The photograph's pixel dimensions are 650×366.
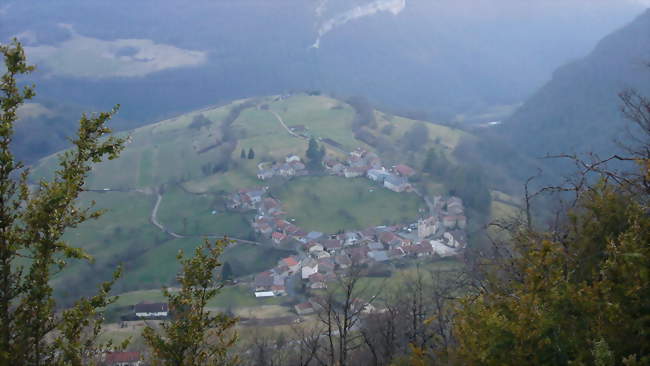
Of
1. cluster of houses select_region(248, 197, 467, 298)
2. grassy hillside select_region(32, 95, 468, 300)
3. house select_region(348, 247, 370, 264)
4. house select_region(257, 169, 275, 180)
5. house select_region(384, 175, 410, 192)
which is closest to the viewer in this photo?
cluster of houses select_region(248, 197, 467, 298)

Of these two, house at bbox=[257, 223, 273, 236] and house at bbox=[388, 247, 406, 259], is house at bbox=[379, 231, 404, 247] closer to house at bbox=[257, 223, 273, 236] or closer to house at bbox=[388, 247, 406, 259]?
house at bbox=[388, 247, 406, 259]

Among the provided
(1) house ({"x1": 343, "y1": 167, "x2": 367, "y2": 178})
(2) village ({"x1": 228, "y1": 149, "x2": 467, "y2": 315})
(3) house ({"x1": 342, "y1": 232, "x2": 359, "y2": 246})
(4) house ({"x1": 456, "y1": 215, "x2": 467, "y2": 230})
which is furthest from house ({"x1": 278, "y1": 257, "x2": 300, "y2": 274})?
(1) house ({"x1": 343, "y1": 167, "x2": 367, "y2": 178})

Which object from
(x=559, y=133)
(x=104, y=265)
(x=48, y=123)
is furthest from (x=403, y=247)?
(x=48, y=123)

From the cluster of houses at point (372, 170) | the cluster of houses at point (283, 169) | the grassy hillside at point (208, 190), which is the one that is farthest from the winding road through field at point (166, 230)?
the cluster of houses at point (372, 170)

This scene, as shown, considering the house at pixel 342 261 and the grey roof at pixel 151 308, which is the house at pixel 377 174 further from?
the grey roof at pixel 151 308

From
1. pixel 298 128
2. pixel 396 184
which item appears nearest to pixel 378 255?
pixel 396 184

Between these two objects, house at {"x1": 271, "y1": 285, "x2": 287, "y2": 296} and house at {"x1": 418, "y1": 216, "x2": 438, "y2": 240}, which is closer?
house at {"x1": 271, "y1": 285, "x2": 287, "y2": 296}
